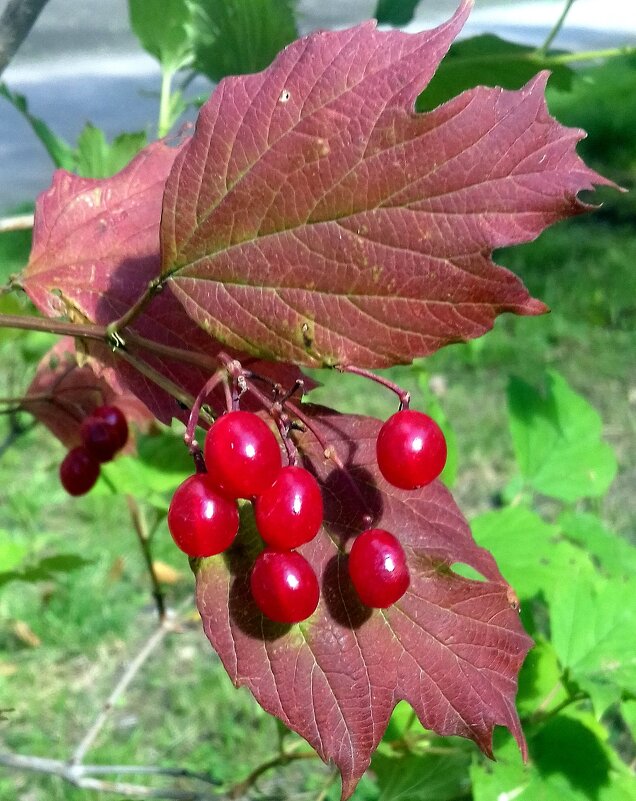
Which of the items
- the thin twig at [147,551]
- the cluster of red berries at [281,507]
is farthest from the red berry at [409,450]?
the thin twig at [147,551]

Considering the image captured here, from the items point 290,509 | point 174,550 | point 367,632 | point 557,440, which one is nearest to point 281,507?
point 290,509

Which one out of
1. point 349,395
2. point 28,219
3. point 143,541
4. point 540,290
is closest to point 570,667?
point 143,541

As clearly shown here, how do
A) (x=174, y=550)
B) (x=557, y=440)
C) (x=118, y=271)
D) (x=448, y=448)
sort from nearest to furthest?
(x=118, y=271), (x=448, y=448), (x=557, y=440), (x=174, y=550)

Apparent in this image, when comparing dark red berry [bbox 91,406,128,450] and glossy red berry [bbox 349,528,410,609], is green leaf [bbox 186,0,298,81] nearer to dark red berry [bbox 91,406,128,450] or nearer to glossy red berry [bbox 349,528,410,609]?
dark red berry [bbox 91,406,128,450]

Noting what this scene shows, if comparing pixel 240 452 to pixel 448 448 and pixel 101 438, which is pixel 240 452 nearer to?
pixel 101 438

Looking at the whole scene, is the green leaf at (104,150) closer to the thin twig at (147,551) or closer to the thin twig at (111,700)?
the thin twig at (147,551)

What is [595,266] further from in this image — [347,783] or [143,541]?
[347,783]
